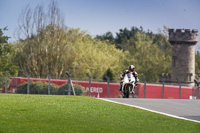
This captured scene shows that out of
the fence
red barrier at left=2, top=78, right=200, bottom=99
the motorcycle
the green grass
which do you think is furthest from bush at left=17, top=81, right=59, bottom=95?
the green grass

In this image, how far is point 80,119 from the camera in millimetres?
17688

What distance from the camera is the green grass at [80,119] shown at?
15505 millimetres

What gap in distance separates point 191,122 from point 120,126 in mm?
3074

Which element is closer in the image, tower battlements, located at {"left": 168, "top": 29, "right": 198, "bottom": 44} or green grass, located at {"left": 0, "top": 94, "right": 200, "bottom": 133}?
green grass, located at {"left": 0, "top": 94, "right": 200, "bottom": 133}

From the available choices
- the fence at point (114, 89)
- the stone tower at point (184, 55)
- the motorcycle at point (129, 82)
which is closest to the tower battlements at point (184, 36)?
the stone tower at point (184, 55)

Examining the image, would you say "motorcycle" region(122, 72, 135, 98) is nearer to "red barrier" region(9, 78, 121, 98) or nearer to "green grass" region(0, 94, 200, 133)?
"green grass" region(0, 94, 200, 133)

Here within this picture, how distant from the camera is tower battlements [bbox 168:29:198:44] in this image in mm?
82312

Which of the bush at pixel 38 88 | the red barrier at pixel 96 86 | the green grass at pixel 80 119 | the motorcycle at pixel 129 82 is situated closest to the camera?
the green grass at pixel 80 119

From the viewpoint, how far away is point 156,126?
1683cm

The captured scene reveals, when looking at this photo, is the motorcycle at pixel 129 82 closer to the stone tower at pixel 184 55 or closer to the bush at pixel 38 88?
the bush at pixel 38 88

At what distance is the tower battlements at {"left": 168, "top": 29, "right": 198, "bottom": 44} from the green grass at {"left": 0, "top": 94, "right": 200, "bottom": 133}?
199 feet

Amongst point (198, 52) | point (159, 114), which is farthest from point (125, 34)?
point (159, 114)

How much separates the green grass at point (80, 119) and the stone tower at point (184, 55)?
59.2 meters

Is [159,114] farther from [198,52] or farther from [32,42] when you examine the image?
[198,52]
